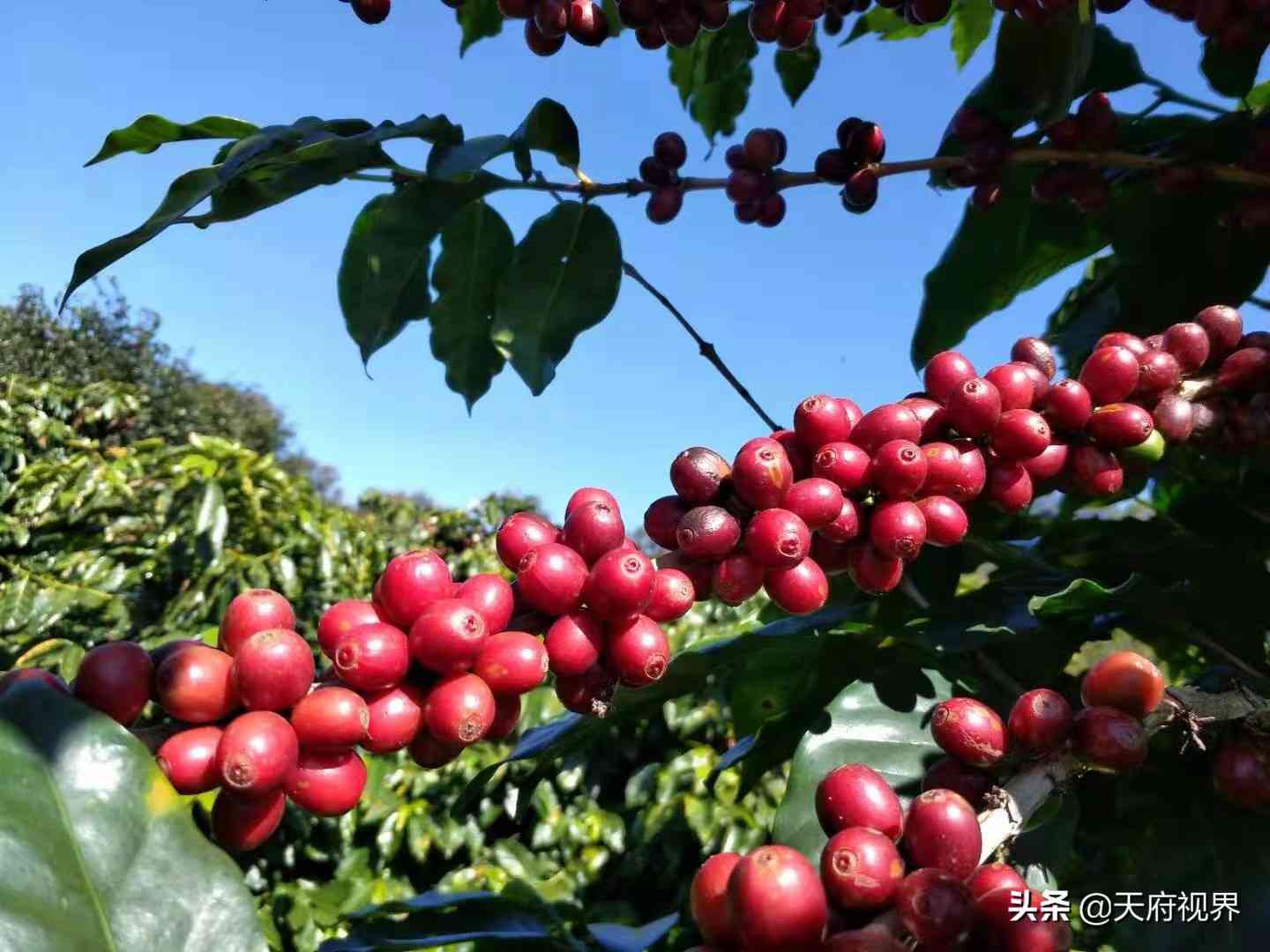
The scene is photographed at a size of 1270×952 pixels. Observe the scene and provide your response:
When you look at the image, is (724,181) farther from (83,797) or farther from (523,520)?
(83,797)

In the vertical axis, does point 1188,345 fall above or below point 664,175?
below

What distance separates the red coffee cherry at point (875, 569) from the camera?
0.82 metres

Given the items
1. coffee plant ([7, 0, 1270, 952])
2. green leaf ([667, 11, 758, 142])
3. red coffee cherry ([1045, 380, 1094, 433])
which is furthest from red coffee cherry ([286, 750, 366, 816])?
green leaf ([667, 11, 758, 142])

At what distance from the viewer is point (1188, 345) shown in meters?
0.97

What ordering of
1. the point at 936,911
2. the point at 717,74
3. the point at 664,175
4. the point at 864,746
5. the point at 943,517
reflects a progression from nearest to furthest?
the point at 936,911, the point at 943,517, the point at 864,746, the point at 664,175, the point at 717,74

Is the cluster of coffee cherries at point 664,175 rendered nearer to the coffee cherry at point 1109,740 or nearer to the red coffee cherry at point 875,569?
the red coffee cherry at point 875,569

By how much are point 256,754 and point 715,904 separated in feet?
0.94

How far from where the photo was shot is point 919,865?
0.56 meters

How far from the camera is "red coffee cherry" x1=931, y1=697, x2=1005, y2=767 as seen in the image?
25.6 inches

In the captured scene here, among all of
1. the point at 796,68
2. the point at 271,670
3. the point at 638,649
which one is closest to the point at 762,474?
the point at 638,649

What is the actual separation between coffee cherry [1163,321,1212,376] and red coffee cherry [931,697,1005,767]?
20.8 inches

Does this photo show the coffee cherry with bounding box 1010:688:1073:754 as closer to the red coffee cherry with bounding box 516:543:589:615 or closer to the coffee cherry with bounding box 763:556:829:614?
the coffee cherry with bounding box 763:556:829:614

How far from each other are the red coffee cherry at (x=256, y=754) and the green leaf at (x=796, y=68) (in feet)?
5.59

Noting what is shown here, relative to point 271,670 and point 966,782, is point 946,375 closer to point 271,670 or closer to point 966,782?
point 966,782
